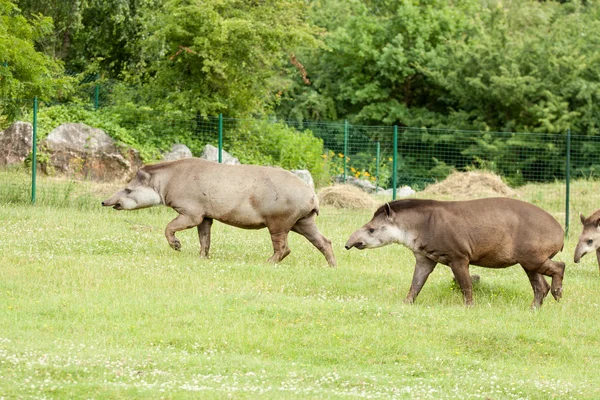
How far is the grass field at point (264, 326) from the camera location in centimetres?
962

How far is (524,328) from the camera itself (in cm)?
1240

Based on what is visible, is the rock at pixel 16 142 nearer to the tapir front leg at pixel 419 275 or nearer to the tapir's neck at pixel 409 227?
the tapir's neck at pixel 409 227

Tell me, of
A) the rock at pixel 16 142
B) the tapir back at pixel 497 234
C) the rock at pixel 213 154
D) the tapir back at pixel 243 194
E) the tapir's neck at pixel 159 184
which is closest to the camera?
the tapir back at pixel 497 234

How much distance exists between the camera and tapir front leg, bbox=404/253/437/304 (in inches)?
543

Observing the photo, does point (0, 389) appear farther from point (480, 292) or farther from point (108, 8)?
point (108, 8)

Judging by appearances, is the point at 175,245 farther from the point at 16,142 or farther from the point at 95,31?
the point at 95,31

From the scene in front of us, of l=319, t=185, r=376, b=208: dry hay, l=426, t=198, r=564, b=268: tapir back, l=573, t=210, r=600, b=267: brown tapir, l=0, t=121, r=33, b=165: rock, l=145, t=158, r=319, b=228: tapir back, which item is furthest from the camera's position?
l=0, t=121, r=33, b=165: rock

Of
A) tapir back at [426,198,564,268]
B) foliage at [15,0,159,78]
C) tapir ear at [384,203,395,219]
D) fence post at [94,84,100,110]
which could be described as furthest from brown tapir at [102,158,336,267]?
foliage at [15,0,159,78]

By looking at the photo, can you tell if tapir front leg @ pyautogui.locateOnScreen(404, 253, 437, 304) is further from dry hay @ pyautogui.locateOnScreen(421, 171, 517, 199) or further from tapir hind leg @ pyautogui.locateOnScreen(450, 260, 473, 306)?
dry hay @ pyautogui.locateOnScreen(421, 171, 517, 199)

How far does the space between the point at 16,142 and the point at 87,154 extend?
1808mm

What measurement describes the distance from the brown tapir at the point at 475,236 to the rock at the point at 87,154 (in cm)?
1198

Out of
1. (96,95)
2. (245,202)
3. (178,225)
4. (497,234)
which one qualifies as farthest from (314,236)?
(96,95)

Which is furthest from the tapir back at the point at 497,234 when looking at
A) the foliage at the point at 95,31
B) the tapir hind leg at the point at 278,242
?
the foliage at the point at 95,31

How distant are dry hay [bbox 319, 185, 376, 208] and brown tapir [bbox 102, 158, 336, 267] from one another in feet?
26.1
